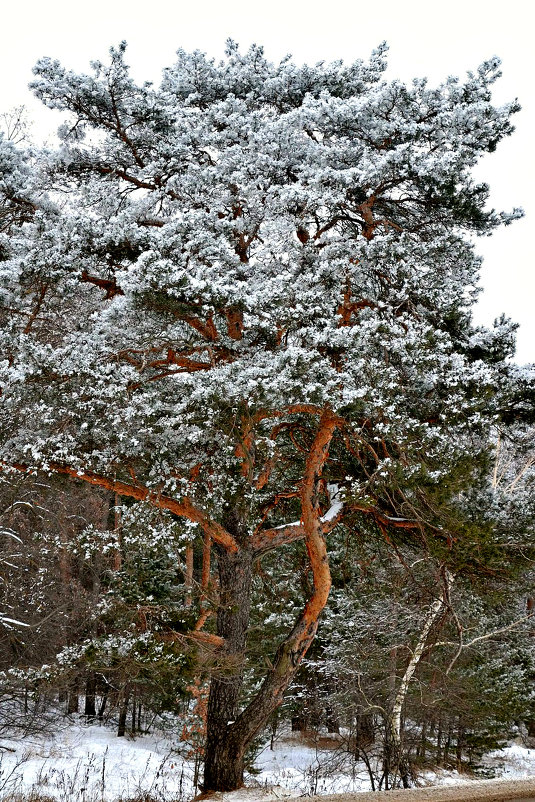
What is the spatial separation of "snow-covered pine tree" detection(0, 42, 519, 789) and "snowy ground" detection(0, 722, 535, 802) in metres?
2.09

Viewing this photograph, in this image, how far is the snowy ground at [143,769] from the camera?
976cm

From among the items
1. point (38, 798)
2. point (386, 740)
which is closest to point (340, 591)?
point (386, 740)

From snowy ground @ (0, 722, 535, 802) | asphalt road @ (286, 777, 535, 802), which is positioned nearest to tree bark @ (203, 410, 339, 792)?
snowy ground @ (0, 722, 535, 802)

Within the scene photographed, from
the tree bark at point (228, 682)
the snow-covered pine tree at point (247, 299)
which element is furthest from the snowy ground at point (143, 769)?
the snow-covered pine tree at point (247, 299)

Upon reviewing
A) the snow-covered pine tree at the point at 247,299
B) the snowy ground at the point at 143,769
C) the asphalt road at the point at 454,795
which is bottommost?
the snowy ground at the point at 143,769

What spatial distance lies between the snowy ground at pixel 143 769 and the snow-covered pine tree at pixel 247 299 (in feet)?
6.87

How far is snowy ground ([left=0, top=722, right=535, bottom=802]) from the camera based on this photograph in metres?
9.76

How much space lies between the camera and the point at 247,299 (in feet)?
24.7

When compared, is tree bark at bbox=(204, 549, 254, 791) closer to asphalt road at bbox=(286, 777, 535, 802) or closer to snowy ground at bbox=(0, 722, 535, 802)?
snowy ground at bbox=(0, 722, 535, 802)

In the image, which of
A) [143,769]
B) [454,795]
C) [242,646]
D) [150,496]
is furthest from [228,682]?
[143,769]

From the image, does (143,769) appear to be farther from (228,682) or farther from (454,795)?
(454,795)

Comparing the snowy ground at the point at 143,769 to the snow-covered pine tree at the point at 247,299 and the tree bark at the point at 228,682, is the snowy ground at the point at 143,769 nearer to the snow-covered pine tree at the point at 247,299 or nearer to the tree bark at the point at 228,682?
the tree bark at the point at 228,682

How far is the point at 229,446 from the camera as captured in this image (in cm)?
802

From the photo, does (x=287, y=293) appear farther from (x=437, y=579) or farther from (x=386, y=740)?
(x=386, y=740)
